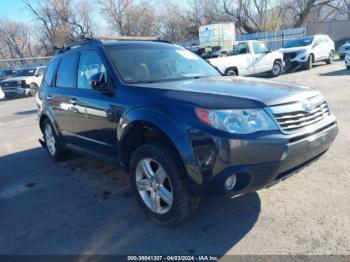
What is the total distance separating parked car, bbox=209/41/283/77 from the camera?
44.2ft

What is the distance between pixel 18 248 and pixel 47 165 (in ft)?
8.61

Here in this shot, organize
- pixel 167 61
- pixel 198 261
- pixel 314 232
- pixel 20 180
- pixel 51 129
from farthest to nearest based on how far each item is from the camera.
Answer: pixel 51 129
pixel 20 180
pixel 167 61
pixel 314 232
pixel 198 261

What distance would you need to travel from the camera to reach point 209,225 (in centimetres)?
322

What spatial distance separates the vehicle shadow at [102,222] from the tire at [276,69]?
12839mm

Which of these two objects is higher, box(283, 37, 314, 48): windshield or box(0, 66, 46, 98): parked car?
box(283, 37, 314, 48): windshield

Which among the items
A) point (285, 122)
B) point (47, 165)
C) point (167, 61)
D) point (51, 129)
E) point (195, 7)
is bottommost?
point (47, 165)

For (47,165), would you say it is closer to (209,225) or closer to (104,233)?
(104,233)

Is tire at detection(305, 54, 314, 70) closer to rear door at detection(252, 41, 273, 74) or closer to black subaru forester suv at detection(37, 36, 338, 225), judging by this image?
rear door at detection(252, 41, 273, 74)

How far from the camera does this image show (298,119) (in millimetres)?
2953

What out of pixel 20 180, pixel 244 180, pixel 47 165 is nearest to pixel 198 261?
pixel 244 180

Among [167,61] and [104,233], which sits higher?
[167,61]

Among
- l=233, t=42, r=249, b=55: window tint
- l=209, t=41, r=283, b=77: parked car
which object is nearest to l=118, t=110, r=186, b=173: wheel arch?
l=209, t=41, r=283, b=77: parked car

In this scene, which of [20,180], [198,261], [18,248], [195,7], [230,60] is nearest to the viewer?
[198,261]

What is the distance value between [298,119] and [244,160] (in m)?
0.68
